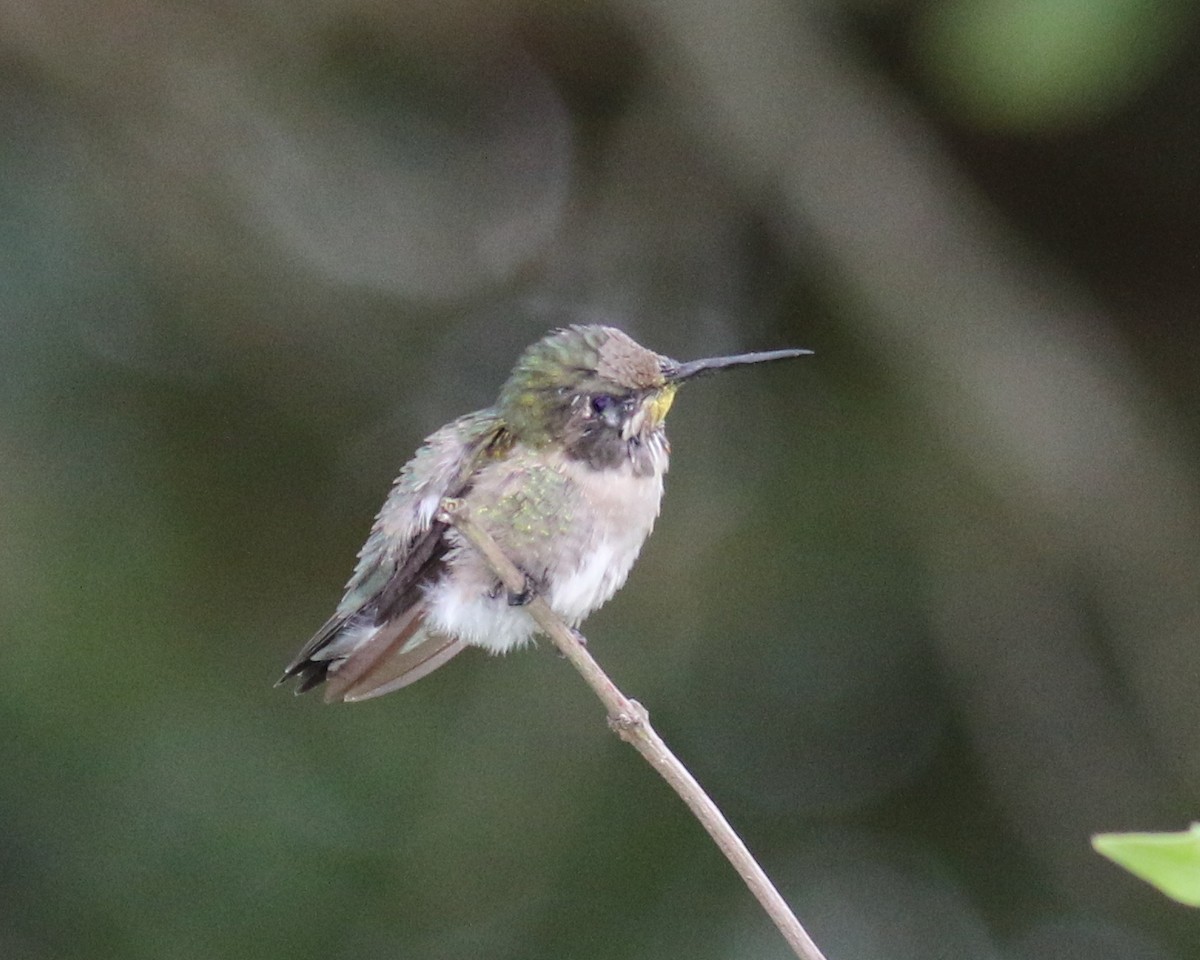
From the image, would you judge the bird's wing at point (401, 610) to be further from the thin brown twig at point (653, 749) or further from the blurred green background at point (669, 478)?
the blurred green background at point (669, 478)

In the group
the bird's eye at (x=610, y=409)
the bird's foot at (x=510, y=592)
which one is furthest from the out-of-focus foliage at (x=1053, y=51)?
the bird's foot at (x=510, y=592)

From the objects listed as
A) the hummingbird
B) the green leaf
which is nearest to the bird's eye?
the hummingbird

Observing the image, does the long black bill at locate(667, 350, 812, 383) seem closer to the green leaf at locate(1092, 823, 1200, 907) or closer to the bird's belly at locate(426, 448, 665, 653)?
the bird's belly at locate(426, 448, 665, 653)

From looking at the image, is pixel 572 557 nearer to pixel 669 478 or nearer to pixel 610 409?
pixel 610 409

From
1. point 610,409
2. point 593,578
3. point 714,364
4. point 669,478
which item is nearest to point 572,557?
point 593,578

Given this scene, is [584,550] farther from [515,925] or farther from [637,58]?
[637,58]

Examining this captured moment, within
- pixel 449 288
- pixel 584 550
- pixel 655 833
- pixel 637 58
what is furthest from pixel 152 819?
pixel 637 58

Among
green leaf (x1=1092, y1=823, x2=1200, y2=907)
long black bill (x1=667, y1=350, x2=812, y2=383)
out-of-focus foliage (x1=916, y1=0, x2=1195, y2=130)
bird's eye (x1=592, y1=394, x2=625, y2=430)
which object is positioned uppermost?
out-of-focus foliage (x1=916, y1=0, x2=1195, y2=130)
